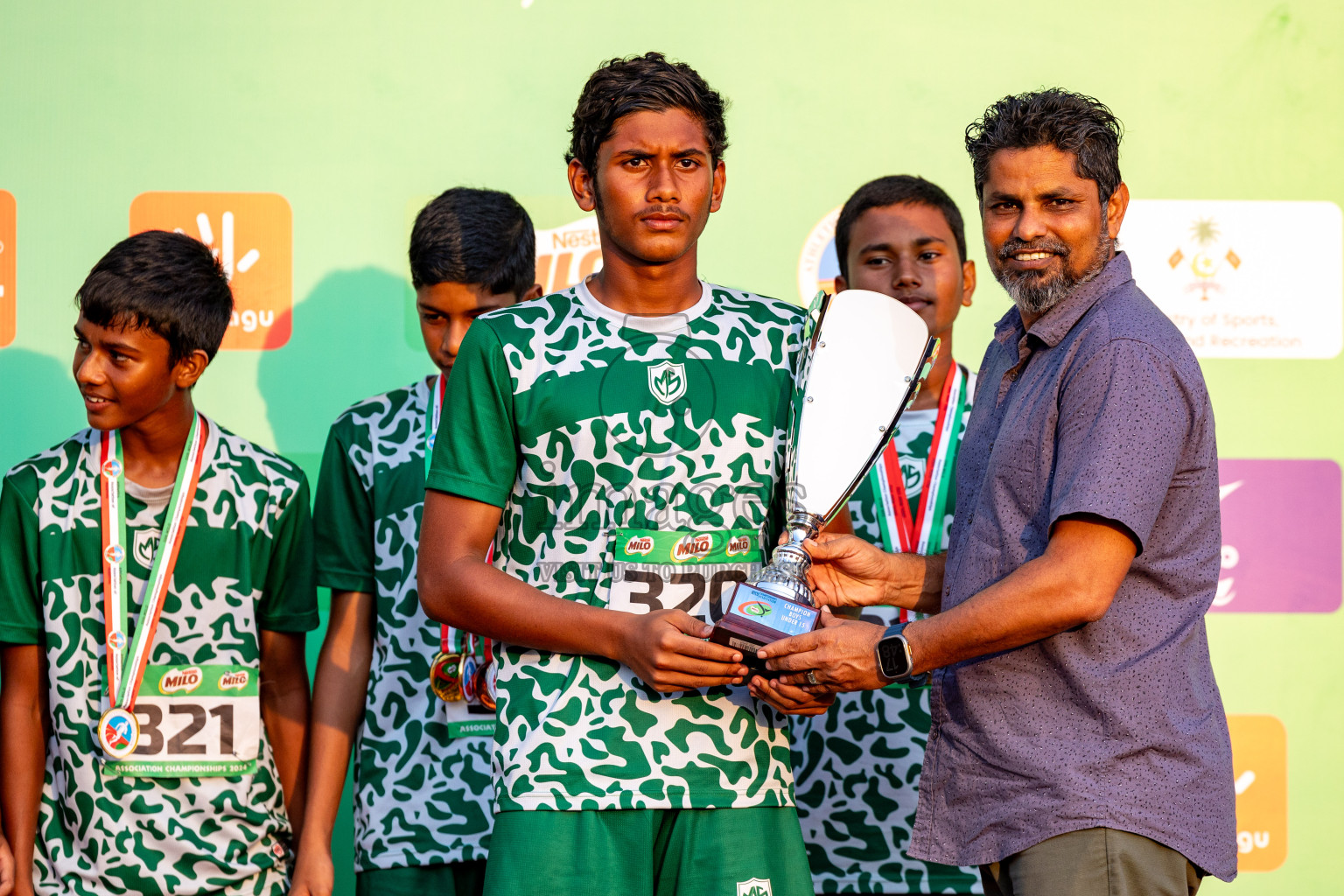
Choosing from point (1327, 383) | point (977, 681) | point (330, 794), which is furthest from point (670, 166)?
point (1327, 383)

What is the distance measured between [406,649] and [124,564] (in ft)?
1.74

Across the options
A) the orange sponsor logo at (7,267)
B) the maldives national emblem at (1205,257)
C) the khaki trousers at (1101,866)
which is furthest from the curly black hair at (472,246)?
the maldives national emblem at (1205,257)

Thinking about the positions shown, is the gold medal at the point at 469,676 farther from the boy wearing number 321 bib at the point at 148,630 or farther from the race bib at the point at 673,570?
the race bib at the point at 673,570

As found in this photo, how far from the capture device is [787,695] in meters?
1.71

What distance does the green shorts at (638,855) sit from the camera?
5.34 ft

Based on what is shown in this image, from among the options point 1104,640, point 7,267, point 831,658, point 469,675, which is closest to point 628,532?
point 831,658

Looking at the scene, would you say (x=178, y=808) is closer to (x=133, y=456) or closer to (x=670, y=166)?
(x=133, y=456)

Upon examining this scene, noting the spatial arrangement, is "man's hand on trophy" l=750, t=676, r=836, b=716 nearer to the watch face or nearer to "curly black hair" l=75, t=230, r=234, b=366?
the watch face

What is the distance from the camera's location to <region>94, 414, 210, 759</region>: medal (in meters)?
2.29

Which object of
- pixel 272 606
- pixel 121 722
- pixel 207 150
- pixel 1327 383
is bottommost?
pixel 121 722

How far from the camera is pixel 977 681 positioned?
1.85 meters

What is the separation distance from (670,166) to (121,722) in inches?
53.4

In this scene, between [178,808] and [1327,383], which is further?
[1327,383]

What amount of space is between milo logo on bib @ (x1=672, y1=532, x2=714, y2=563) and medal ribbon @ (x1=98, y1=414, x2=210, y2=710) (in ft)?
3.66
